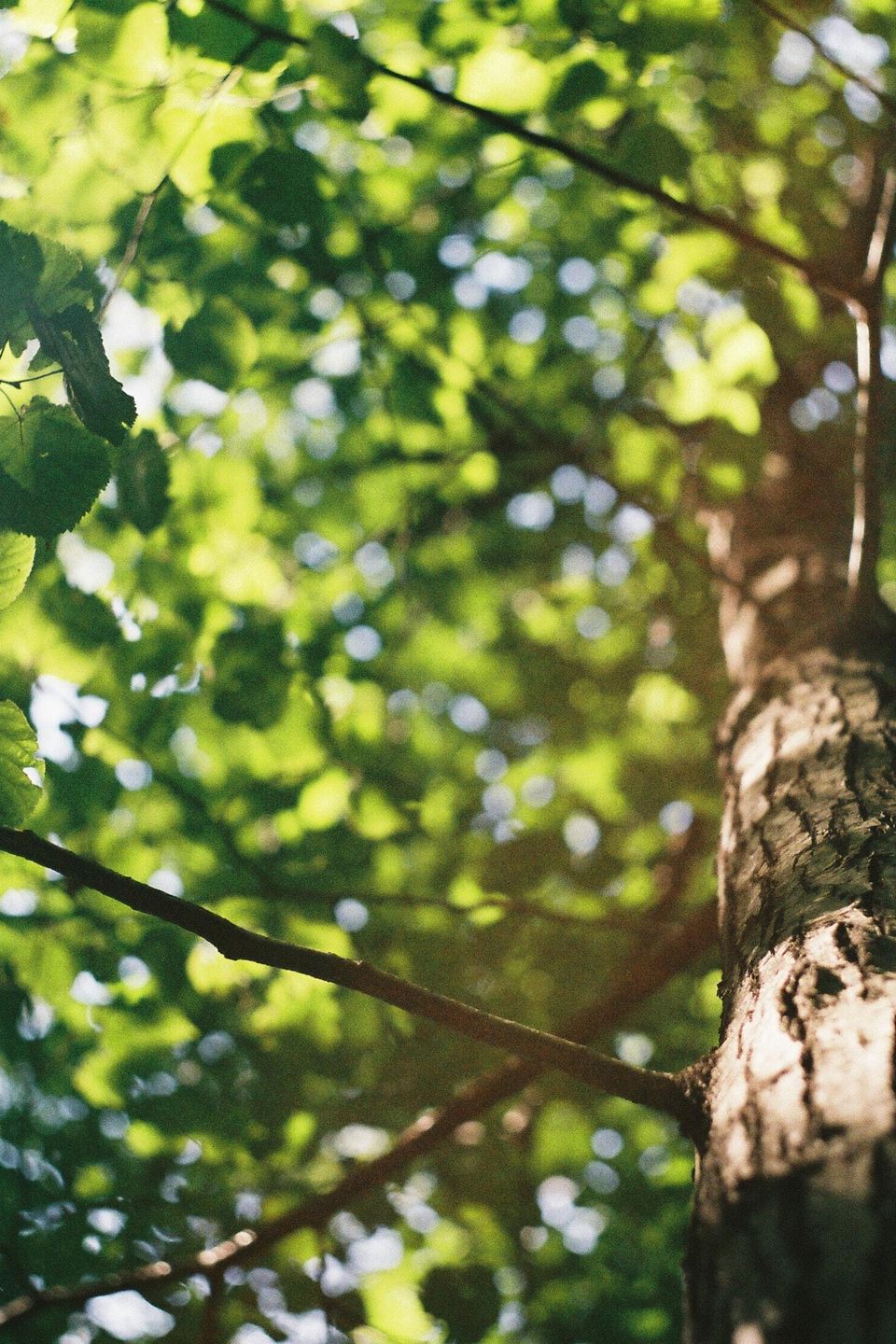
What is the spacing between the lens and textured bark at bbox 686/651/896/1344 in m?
0.77

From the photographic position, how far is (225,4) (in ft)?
5.57

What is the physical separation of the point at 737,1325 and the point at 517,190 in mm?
3168

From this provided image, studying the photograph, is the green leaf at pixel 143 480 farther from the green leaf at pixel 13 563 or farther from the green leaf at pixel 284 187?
the green leaf at pixel 13 563

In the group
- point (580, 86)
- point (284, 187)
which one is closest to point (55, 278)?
point (284, 187)

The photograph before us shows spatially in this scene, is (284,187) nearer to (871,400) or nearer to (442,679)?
(871,400)

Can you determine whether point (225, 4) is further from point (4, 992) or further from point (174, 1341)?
point (174, 1341)

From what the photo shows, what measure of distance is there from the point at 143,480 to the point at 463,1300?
6.95 feet

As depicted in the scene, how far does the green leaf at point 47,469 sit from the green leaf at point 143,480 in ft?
2.55

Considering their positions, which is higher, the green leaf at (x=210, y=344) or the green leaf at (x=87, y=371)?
the green leaf at (x=210, y=344)

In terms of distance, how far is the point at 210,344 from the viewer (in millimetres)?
2143

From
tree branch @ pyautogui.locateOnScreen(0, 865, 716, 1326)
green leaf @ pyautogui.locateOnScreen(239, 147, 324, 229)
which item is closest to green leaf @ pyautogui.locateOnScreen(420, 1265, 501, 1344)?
tree branch @ pyautogui.locateOnScreen(0, 865, 716, 1326)

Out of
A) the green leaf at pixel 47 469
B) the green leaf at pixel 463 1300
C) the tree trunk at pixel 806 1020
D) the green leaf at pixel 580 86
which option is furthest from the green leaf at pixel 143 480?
the green leaf at pixel 463 1300

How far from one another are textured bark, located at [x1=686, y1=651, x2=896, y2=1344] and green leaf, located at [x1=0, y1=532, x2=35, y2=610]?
3.35ft

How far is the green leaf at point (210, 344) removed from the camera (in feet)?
7.00
